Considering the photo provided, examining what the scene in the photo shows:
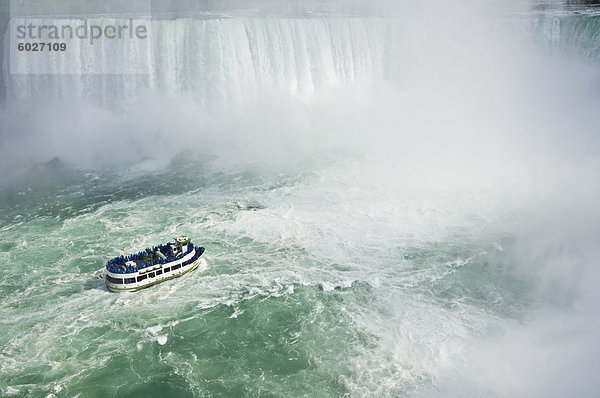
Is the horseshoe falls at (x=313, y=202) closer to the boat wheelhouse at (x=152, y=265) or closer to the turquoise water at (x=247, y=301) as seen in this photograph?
the turquoise water at (x=247, y=301)

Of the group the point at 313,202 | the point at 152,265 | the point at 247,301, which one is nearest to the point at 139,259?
the point at 152,265

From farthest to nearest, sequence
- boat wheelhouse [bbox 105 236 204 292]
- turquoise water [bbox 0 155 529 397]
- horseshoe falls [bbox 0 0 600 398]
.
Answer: boat wheelhouse [bbox 105 236 204 292] → horseshoe falls [bbox 0 0 600 398] → turquoise water [bbox 0 155 529 397]

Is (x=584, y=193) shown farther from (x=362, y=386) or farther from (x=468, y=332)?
(x=362, y=386)

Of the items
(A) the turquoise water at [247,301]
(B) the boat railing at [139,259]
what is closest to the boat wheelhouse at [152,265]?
(B) the boat railing at [139,259]

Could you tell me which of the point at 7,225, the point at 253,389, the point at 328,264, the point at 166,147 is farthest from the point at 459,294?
the point at 166,147

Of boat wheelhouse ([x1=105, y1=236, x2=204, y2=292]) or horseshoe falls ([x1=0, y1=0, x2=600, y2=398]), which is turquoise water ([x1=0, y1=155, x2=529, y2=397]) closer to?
horseshoe falls ([x1=0, y1=0, x2=600, y2=398])

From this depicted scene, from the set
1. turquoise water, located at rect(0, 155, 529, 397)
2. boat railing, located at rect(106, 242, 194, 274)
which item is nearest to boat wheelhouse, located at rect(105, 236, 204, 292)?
boat railing, located at rect(106, 242, 194, 274)
